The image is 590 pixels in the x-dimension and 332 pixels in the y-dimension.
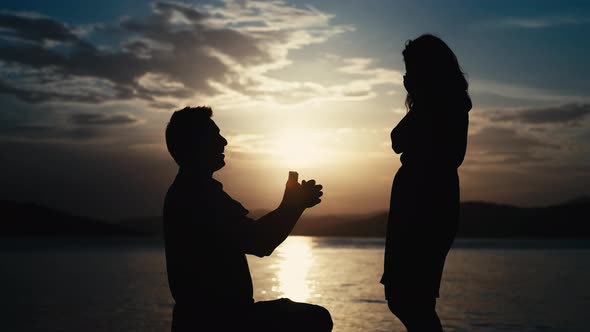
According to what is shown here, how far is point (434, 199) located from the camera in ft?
12.3

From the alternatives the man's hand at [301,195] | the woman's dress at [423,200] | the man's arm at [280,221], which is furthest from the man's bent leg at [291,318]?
the woman's dress at [423,200]

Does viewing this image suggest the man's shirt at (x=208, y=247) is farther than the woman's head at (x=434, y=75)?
No

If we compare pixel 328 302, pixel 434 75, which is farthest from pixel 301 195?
pixel 328 302

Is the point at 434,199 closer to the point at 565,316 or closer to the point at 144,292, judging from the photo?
the point at 565,316

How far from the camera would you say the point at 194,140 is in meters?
3.42

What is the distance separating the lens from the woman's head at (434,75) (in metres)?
3.96

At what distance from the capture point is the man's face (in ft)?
11.2

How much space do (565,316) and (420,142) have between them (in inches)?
488

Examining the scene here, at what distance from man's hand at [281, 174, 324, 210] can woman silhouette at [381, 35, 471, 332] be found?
65 centimetres

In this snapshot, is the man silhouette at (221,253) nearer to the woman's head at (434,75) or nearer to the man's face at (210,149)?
the man's face at (210,149)

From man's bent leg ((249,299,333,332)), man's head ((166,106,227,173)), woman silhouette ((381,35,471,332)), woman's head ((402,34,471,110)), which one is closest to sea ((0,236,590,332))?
woman silhouette ((381,35,471,332))

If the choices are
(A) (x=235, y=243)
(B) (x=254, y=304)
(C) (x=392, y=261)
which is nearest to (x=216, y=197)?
(A) (x=235, y=243)

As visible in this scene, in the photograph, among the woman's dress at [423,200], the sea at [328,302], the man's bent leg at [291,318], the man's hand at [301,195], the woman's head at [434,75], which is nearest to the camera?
the man's bent leg at [291,318]

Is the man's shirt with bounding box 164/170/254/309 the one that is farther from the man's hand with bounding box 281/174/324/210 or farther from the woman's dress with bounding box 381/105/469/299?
the woman's dress with bounding box 381/105/469/299
